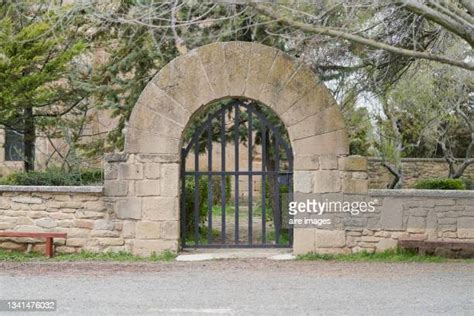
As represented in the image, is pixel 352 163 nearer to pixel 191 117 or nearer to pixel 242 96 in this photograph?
pixel 242 96

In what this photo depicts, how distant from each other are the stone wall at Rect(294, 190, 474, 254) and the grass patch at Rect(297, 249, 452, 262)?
81 millimetres

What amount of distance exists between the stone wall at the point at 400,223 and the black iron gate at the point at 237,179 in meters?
0.68

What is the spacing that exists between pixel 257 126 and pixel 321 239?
3376 millimetres

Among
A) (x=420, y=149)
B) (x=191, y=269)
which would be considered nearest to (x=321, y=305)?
(x=191, y=269)

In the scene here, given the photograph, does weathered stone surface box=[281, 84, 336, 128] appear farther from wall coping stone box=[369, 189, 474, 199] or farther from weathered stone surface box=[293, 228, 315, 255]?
weathered stone surface box=[293, 228, 315, 255]

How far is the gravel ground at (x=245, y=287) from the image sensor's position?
6.05 metres

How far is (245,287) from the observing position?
716cm

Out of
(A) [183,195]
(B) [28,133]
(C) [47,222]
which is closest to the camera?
(C) [47,222]

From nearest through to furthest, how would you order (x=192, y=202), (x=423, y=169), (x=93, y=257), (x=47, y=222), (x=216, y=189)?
(x=93, y=257)
(x=47, y=222)
(x=192, y=202)
(x=216, y=189)
(x=423, y=169)

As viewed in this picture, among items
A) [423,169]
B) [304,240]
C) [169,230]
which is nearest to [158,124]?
[169,230]

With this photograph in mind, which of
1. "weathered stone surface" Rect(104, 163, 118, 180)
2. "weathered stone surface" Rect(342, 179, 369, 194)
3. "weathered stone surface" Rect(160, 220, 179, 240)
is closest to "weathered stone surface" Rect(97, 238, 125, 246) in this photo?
"weathered stone surface" Rect(160, 220, 179, 240)

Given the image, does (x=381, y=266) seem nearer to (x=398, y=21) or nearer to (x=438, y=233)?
(x=438, y=233)

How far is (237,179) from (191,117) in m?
→ 1.15

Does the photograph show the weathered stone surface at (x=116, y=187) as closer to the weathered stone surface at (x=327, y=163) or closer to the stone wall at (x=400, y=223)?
the stone wall at (x=400, y=223)
